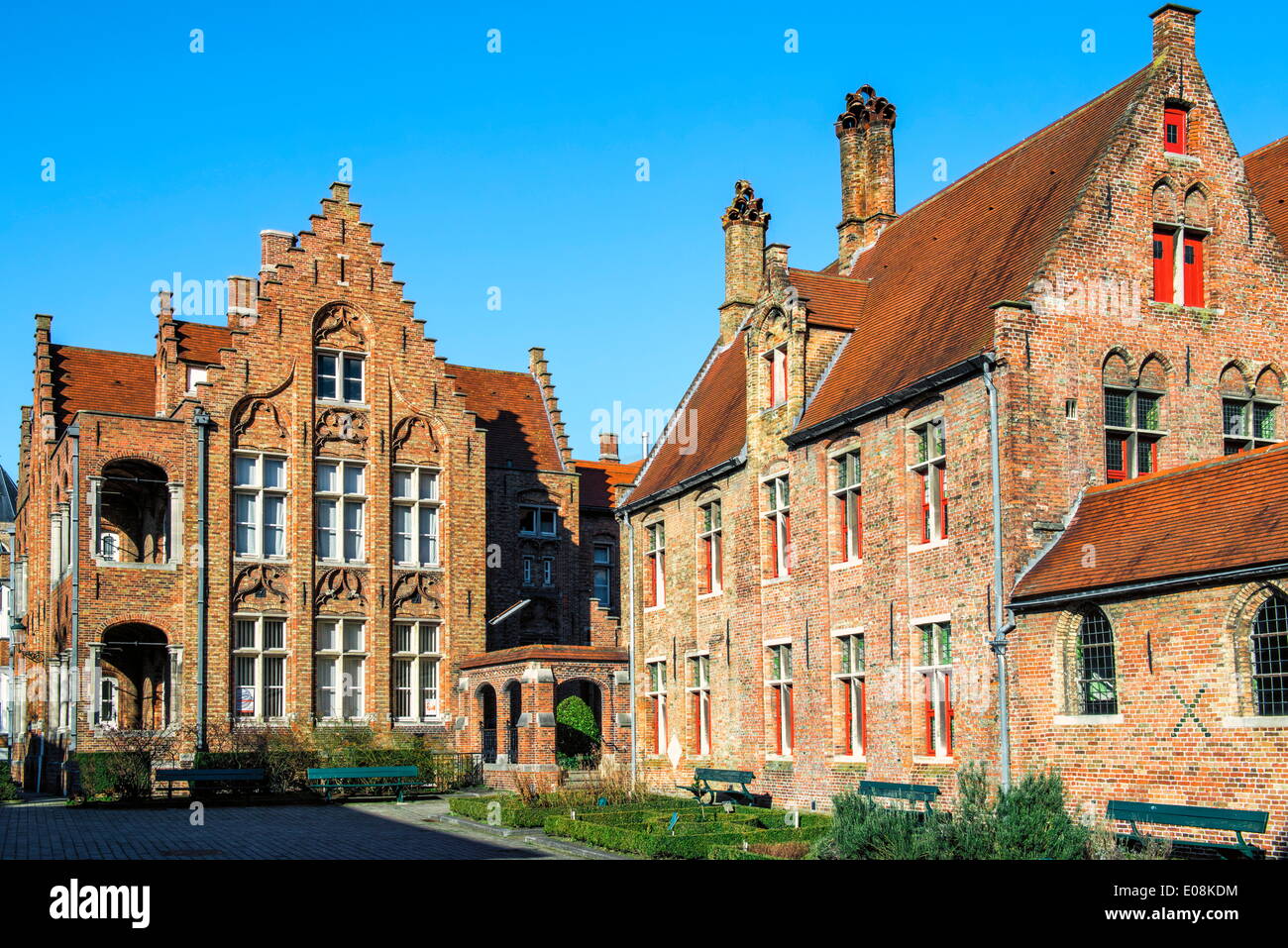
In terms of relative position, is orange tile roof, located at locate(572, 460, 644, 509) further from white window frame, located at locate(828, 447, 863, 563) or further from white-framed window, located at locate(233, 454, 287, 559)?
white window frame, located at locate(828, 447, 863, 563)

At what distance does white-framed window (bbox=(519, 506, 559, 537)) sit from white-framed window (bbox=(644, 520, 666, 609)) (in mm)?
10714

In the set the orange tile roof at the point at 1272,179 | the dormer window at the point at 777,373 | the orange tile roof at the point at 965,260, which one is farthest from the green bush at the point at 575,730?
the orange tile roof at the point at 1272,179

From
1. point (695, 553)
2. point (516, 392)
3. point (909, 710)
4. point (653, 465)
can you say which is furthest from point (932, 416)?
point (516, 392)

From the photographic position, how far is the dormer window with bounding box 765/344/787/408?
2714cm

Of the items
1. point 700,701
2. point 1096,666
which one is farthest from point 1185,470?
point 700,701

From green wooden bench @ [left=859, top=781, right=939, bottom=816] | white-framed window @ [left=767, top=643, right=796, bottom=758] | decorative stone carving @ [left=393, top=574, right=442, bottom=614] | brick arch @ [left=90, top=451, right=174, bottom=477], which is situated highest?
brick arch @ [left=90, top=451, right=174, bottom=477]

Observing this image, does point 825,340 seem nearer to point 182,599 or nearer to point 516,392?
point 182,599

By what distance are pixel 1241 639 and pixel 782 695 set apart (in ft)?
37.9

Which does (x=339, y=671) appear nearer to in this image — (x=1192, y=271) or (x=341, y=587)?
(x=341, y=587)

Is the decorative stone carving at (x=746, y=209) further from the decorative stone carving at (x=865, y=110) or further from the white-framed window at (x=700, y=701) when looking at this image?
the white-framed window at (x=700, y=701)

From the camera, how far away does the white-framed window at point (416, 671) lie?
124 feet

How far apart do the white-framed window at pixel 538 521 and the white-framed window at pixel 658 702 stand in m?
11.7

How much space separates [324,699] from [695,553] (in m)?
12.0

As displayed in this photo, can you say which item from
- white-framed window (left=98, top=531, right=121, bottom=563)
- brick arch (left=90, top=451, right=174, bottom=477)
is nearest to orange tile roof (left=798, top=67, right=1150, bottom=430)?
brick arch (left=90, top=451, right=174, bottom=477)
